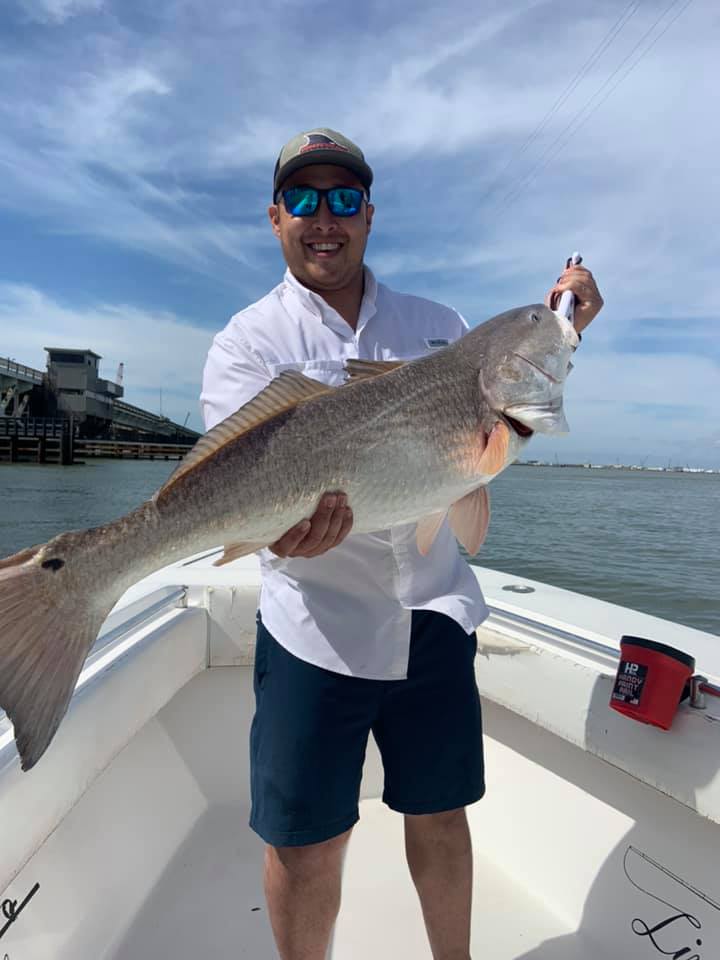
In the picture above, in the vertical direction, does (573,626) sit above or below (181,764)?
above

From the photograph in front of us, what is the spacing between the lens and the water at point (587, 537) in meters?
12.8

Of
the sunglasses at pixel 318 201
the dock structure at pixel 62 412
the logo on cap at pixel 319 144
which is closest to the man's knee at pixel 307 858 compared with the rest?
the sunglasses at pixel 318 201

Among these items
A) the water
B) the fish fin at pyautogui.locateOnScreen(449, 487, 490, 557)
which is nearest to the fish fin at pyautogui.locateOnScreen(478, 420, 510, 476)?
the fish fin at pyautogui.locateOnScreen(449, 487, 490, 557)

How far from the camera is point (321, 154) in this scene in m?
2.50

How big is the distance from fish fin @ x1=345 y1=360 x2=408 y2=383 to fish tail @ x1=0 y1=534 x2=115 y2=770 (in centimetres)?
108

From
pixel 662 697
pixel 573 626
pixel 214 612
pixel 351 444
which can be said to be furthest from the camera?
pixel 214 612

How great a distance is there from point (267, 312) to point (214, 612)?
1959 mm

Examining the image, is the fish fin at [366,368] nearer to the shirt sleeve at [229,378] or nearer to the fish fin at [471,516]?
the shirt sleeve at [229,378]

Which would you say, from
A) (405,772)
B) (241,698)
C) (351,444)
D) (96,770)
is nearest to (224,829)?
(241,698)

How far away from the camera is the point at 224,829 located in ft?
12.5

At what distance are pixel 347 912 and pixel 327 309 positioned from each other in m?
2.93

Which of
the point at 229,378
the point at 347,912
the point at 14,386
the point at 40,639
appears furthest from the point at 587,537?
the point at 14,386

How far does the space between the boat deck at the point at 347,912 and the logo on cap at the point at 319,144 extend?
11.5ft

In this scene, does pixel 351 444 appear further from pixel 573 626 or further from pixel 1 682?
pixel 573 626
